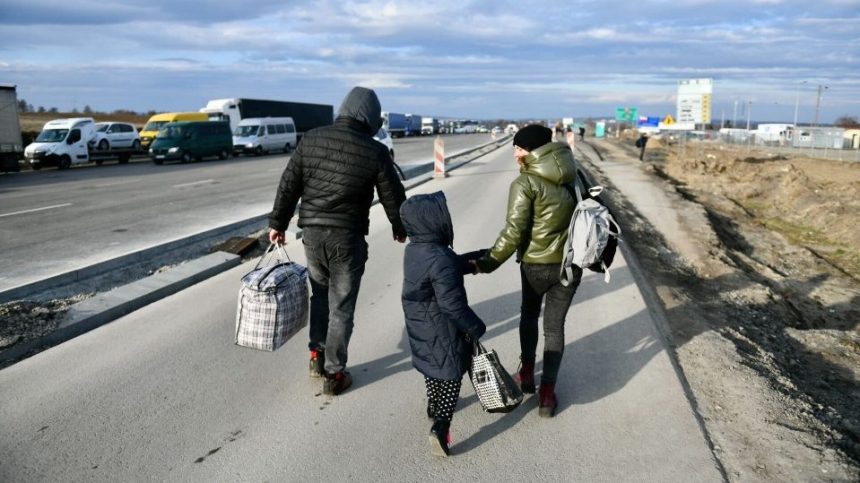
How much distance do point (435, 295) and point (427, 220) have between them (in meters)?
0.41

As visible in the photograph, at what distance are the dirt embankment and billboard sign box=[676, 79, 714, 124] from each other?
3142 centimetres

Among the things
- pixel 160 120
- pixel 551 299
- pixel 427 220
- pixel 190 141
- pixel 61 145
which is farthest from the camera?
pixel 160 120

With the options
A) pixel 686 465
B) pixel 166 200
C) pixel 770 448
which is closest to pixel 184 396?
pixel 686 465

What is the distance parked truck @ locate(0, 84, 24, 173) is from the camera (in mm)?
24719

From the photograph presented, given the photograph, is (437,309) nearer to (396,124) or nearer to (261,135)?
(261,135)

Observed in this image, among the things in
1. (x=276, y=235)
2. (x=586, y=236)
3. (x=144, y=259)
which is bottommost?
(x=144, y=259)

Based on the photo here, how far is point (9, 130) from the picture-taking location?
2492 cm

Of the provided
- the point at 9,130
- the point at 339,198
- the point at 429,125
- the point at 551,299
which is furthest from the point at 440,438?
the point at 429,125

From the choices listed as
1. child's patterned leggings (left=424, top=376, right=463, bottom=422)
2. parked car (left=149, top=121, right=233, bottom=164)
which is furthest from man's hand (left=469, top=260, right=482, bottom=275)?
parked car (left=149, top=121, right=233, bottom=164)

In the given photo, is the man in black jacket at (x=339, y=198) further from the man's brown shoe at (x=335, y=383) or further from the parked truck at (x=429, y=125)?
the parked truck at (x=429, y=125)

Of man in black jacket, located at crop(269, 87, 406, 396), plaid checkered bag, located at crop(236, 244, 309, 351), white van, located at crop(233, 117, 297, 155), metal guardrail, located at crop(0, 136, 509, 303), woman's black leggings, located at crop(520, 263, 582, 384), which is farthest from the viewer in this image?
white van, located at crop(233, 117, 297, 155)

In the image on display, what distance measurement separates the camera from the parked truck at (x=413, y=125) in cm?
7862

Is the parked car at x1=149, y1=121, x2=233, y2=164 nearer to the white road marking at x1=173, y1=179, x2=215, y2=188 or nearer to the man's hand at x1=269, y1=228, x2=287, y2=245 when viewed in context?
the white road marking at x1=173, y1=179, x2=215, y2=188

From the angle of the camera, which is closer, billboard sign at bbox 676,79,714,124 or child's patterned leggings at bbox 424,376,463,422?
child's patterned leggings at bbox 424,376,463,422
